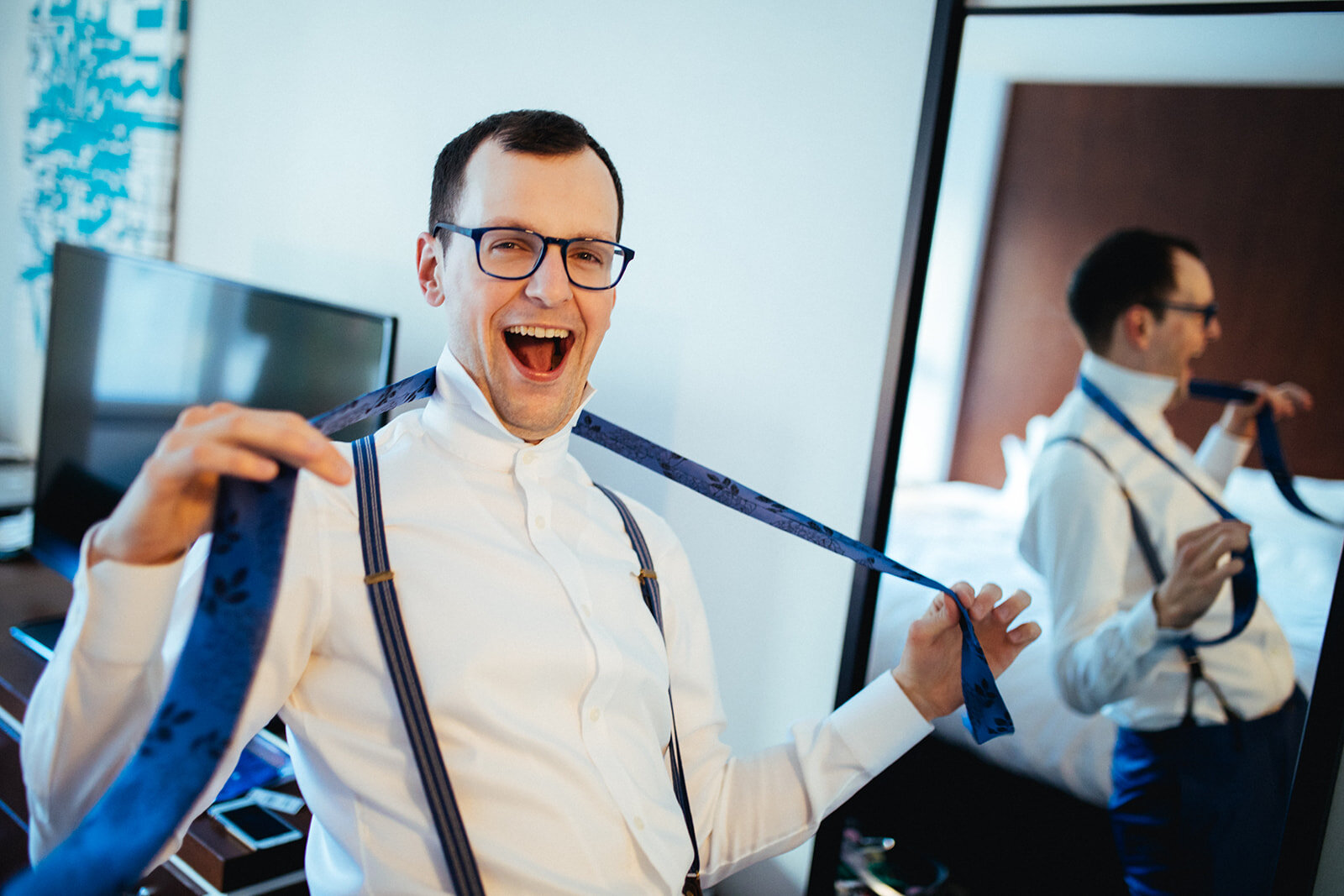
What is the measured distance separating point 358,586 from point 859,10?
1.19 m

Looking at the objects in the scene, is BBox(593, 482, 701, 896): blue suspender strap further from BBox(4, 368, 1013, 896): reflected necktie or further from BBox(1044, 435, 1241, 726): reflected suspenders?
BBox(1044, 435, 1241, 726): reflected suspenders

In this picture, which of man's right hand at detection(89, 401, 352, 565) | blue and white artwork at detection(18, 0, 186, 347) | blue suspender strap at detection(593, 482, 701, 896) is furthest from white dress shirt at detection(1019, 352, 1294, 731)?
blue and white artwork at detection(18, 0, 186, 347)

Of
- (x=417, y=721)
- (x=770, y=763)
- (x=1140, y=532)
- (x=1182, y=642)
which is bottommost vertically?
(x=770, y=763)

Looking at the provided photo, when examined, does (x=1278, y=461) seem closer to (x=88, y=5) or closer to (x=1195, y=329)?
(x=1195, y=329)

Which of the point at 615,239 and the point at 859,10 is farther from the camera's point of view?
the point at 859,10

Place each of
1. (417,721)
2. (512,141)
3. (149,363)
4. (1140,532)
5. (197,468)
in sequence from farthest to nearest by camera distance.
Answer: (149,363) → (1140,532) → (512,141) → (417,721) → (197,468)

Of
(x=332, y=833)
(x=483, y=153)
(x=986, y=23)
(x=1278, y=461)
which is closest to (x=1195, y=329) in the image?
(x=1278, y=461)

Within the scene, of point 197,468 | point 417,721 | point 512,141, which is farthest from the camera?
point 512,141

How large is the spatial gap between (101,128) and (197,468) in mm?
2888

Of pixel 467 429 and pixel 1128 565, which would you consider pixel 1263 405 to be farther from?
pixel 467 429

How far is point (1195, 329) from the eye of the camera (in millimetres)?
1277

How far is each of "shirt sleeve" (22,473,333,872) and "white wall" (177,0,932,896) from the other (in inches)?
40.0

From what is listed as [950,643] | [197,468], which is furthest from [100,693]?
[950,643]

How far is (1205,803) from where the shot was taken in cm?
131
